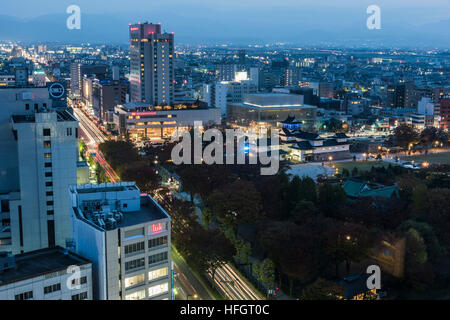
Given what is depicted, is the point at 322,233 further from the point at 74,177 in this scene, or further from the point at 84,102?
the point at 84,102

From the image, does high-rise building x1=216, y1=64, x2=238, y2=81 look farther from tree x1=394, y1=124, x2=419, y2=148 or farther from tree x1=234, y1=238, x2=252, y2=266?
tree x1=234, y1=238, x2=252, y2=266

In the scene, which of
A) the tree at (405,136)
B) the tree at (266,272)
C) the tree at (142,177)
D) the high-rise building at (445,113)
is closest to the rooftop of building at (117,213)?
the tree at (266,272)

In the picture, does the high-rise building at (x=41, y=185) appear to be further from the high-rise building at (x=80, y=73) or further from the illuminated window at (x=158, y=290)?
the high-rise building at (x=80, y=73)

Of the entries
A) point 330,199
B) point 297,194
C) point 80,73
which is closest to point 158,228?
point 297,194

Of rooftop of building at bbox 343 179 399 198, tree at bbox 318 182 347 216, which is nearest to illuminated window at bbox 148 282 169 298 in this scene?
tree at bbox 318 182 347 216
